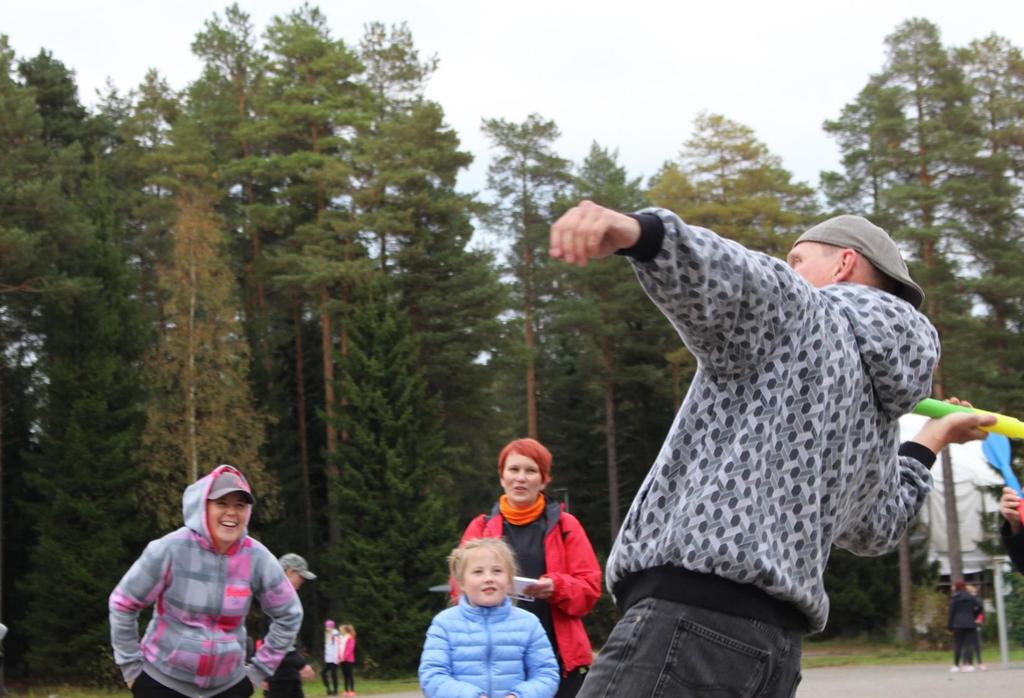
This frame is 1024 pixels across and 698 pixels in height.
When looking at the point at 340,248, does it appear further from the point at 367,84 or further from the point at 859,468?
the point at 859,468

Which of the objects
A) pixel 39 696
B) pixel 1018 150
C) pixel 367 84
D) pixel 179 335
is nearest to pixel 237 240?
pixel 367 84

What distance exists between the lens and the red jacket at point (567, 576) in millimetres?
6766

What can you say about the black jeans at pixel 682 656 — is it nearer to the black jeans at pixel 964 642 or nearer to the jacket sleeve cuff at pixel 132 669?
the jacket sleeve cuff at pixel 132 669

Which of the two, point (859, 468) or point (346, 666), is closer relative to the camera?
point (859, 468)

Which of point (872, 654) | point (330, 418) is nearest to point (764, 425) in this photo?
point (872, 654)

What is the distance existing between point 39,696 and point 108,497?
8.49 meters

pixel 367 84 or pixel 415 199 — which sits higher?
pixel 367 84

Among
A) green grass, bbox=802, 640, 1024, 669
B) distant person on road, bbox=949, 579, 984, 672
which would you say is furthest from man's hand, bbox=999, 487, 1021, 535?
green grass, bbox=802, 640, 1024, 669

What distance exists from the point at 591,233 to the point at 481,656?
3.61 m

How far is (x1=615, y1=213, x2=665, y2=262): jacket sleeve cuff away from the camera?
2738mm

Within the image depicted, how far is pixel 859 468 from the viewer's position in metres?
3.24

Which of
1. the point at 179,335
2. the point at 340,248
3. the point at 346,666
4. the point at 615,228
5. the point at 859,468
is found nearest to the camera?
the point at 615,228

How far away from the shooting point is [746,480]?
119 inches

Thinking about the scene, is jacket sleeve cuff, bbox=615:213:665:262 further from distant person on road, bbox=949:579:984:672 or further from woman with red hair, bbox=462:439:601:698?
distant person on road, bbox=949:579:984:672
